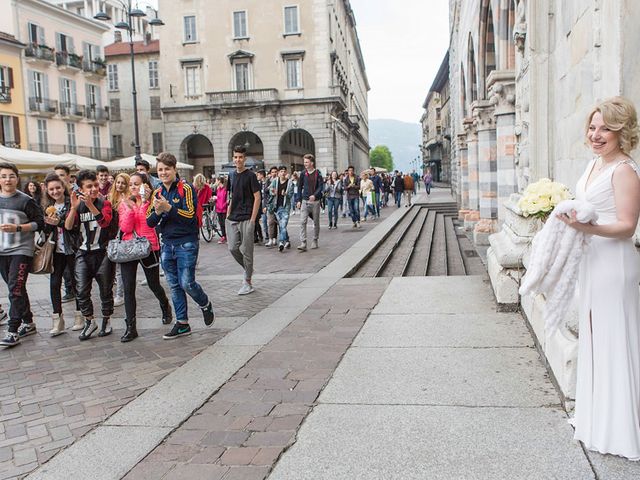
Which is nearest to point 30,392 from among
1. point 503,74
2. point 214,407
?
point 214,407

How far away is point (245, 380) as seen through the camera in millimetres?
4523

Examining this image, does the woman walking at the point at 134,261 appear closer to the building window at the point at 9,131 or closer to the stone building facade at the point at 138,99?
the building window at the point at 9,131

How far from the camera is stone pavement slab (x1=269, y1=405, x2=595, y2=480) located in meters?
2.95

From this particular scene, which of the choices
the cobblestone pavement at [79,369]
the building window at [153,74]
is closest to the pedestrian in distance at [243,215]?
the cobblestone pavement at [79,369]

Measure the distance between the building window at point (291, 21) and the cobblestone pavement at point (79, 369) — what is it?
131 ft

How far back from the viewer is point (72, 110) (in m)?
43.8

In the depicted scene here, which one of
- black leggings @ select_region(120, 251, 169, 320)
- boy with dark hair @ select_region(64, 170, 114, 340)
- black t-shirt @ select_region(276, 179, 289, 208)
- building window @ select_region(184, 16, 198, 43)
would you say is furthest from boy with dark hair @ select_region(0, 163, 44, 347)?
building window @ select_region(184, 16, 198, 43)

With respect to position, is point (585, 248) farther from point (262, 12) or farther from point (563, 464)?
point (262, 12)

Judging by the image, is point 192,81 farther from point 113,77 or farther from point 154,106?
point 113,77

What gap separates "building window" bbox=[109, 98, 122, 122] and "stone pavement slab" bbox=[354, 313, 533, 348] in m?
52.7

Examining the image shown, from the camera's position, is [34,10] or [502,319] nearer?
[502,319]

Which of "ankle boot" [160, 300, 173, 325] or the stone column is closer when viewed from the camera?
"ankle boot" [160, 300, 173, 325]

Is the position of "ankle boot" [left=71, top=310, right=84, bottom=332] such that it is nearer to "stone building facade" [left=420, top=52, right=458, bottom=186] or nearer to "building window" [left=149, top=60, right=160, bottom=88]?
"stone building facade" [left=420, top=52, right=458, bottom=186]

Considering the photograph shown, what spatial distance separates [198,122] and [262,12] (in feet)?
31.6
